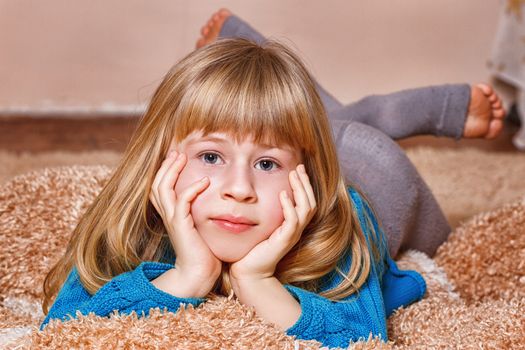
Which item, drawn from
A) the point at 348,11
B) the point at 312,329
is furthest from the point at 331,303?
the point at 348,11

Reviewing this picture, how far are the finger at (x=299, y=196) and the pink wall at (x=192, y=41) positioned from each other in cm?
171

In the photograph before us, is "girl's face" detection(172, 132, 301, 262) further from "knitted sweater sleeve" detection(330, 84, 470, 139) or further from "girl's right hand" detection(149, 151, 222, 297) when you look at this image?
"knitted sweater sleeve" detection(330, 84, 470, 139)

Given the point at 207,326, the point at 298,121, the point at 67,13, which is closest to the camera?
the point at 207,326

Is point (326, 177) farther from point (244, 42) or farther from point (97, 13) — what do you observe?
point (97, 13)

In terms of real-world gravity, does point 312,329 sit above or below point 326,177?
below

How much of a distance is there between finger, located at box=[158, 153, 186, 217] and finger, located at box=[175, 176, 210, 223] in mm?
21

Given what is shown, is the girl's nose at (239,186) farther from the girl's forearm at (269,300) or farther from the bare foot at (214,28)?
the bare foot at (214,28)

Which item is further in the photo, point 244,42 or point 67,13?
point 67,13

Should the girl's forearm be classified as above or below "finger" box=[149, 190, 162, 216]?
below

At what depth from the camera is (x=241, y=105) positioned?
3.03 ft

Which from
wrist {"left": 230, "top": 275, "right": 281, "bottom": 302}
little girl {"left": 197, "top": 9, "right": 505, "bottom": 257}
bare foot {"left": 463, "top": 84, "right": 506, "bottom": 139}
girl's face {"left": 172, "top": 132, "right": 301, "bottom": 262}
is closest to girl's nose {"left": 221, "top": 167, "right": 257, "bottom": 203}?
girl's face {"left": 172, "top": 132, "right": 301, "bottom": 262}

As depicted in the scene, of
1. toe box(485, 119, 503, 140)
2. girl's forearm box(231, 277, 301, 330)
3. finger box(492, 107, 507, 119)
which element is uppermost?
finger box(492, 107, 507, 119)

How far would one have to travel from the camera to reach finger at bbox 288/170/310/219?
37.4 inches

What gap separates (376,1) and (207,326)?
6.65 feet
